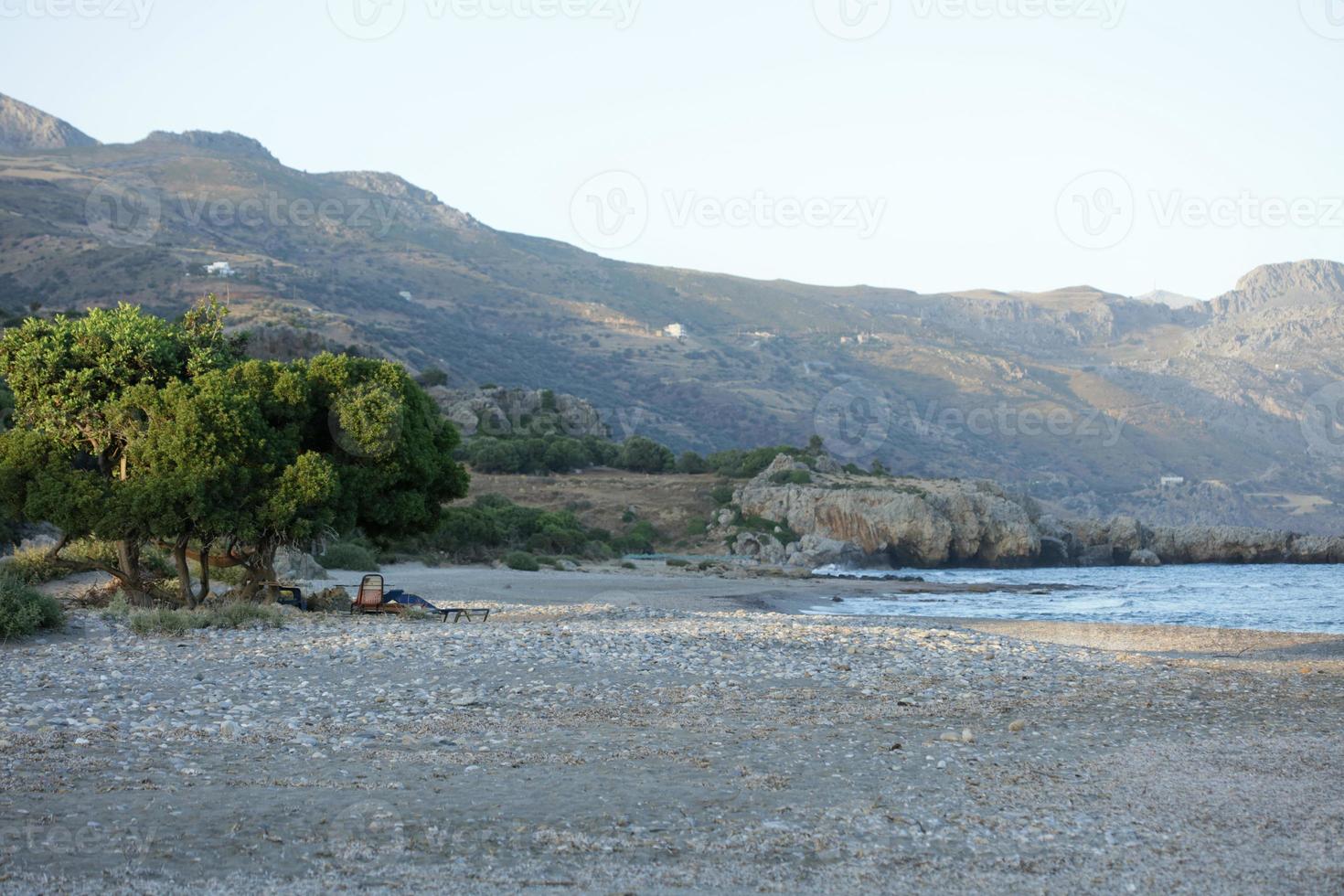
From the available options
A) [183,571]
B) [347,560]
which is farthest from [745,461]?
[183,571]

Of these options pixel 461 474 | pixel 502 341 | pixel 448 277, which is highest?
pixel 448 277

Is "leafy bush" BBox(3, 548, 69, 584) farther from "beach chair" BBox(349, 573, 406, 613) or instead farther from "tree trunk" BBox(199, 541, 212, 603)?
"beach chair" BBox(349, 573, 406, 613)

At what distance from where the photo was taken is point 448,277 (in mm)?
140625

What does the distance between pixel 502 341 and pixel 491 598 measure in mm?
94973

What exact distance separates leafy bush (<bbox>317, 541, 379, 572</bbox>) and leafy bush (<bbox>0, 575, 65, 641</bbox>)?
1662 centimetres

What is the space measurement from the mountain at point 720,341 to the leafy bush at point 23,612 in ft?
169

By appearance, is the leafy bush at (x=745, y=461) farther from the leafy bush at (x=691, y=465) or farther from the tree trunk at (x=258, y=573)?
the tree trunk at (x=258, y=573)

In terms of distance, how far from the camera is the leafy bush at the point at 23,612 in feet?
44.6

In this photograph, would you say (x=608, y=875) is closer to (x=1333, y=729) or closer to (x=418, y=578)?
(x=1333, y=729)

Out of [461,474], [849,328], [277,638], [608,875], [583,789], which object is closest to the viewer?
[608,875]

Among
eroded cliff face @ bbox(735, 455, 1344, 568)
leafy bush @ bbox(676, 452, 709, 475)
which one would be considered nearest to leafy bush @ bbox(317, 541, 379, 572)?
eroded cliff face @ bbox(735, 455, 1344, 568)

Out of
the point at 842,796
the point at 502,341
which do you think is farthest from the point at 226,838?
the point at 502,341


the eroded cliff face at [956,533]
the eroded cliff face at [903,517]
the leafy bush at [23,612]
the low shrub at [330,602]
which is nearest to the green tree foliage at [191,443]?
the low shrub at [330,602]

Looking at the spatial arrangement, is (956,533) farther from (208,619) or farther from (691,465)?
(208,619)
